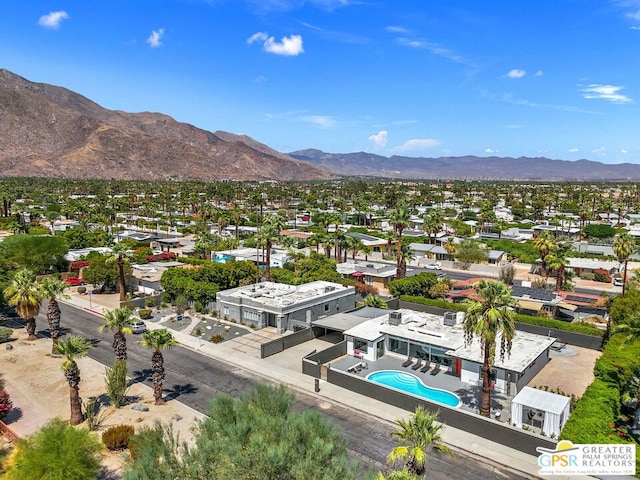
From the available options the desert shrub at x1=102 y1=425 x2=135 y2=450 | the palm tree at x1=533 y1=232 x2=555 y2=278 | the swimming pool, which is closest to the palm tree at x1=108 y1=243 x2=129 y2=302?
the desert shrub at x1=102 y1=425 x2=135 y2=450

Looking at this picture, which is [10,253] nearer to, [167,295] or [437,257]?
[167,295]

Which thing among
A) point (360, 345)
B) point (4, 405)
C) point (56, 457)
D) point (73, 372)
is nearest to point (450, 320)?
point (360, 345)

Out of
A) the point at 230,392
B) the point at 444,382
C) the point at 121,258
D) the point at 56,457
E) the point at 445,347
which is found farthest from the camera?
the point at 121,258

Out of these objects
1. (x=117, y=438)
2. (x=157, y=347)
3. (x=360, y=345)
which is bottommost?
(x=117, y=438)

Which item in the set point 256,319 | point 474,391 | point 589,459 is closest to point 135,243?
point 256,319

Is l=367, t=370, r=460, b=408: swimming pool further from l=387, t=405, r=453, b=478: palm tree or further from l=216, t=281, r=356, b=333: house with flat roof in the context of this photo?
l=387, t=405, r=453, b=478: palm tree

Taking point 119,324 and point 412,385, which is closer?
point 119,324

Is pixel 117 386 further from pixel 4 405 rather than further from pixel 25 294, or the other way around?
pixel 25 294
